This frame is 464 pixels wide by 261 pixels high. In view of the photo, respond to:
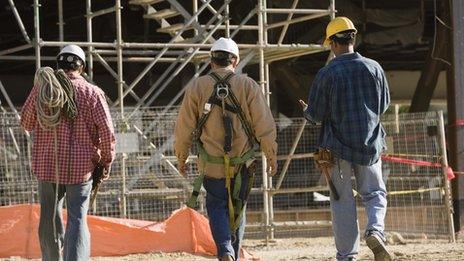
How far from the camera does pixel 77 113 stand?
30.2 feet

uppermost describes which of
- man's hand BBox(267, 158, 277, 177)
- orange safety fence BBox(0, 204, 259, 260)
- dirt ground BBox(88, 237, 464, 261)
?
man's hand BBox(267, 158, 277, 177)

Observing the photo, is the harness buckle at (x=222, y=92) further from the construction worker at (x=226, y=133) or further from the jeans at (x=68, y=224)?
the jeans at (x=68, y=224)

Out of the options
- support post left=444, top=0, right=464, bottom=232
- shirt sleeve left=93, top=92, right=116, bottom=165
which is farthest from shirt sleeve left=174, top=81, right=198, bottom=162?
support post left=444, top=0, right=464, bottom=232

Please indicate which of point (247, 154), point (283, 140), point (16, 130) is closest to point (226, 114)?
point (247, 154)

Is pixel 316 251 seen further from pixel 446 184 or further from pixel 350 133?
pixel 350 133

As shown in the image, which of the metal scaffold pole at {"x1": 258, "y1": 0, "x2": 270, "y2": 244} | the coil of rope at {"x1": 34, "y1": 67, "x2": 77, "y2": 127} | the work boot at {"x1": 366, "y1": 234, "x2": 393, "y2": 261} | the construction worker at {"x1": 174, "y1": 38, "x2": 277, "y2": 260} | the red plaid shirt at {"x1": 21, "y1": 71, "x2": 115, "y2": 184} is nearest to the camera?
the work boot at {"x1": 366, "y1": 234, "x2": 393, "y2": 261}

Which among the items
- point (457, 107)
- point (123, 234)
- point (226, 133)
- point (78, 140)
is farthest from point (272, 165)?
point (457, 107)

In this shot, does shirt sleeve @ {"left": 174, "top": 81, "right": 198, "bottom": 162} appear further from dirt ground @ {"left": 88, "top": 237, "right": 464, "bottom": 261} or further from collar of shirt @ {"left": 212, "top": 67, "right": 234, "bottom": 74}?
dirt ground @ {"left": 88, "top": 237, "right": 464, "bottom": 261}

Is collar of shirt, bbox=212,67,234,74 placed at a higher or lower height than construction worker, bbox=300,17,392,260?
higher

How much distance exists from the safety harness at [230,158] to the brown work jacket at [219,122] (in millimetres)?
30

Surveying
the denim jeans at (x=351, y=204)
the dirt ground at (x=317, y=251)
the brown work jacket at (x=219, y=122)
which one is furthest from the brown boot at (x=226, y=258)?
the dirt ground at (x=317, y=251)

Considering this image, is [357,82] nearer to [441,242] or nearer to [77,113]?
[77,113]

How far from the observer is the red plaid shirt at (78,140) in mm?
9172

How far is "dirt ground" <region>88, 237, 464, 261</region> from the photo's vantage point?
12.6 meters
